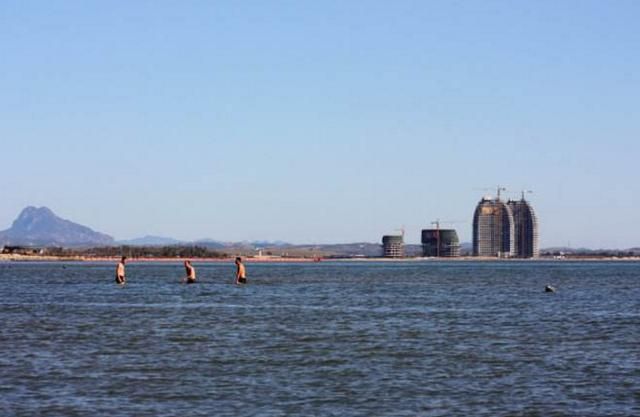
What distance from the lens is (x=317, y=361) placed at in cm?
3312

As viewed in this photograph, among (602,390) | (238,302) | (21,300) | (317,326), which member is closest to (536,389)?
(602,390)

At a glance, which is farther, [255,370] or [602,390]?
[255,370]

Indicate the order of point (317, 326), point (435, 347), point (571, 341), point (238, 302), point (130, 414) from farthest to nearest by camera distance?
point (238, 302) < point (317, 326) < point (571, 341) < point (435, 347) < point (130, 414)

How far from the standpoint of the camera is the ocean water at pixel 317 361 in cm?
2528

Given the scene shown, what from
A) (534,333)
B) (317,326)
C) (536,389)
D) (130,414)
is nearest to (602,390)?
(536,389)

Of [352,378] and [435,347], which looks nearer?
[352,378]

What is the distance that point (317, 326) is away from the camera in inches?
1816

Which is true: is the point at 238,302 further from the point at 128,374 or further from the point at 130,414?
the point at 130,414

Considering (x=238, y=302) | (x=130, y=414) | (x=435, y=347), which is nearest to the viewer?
(x=130, y=414)

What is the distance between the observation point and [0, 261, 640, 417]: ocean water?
25.3m

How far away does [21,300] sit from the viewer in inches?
2694

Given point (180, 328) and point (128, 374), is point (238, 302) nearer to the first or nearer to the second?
point (180, 328)

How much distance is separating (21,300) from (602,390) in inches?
1888

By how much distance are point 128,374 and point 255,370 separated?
3403 millimetres
